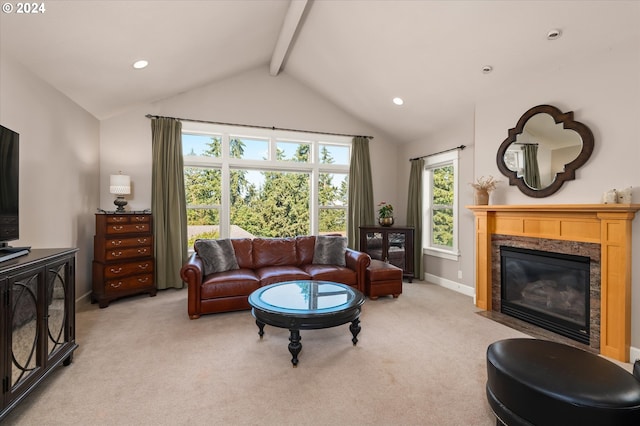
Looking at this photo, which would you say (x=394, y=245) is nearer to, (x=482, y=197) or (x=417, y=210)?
(x=417, y=210)

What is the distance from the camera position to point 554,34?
2824mm

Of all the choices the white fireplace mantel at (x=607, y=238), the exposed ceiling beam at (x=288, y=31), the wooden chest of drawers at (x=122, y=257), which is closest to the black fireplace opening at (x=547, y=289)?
the white fireplace mantel at (x=607, y=238)

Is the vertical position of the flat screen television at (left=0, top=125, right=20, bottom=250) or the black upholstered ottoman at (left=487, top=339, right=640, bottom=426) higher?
the flat screen television at (left=0, top=125, right=20, bottom=250)

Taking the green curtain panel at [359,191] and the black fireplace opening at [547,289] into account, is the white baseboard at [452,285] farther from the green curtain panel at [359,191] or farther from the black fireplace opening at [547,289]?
the green curtain panel at [359,191]

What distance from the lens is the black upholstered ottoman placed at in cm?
140

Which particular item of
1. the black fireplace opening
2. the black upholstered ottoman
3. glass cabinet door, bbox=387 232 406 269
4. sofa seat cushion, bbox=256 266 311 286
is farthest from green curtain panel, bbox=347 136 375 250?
the black upholstered ottoman

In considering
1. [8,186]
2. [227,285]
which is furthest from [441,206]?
[8,186]

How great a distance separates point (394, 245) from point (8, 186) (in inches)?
188

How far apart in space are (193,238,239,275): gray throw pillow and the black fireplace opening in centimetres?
346

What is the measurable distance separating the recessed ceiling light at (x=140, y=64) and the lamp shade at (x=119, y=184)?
4.80 feet

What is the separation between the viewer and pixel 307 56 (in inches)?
186

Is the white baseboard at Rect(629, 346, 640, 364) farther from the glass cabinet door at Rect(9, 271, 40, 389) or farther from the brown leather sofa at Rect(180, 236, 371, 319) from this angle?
the glass cabinet door at Rect(9, 271, 40, 389)

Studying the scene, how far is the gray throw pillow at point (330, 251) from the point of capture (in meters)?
4.47

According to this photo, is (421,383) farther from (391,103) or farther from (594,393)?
(391,103)
